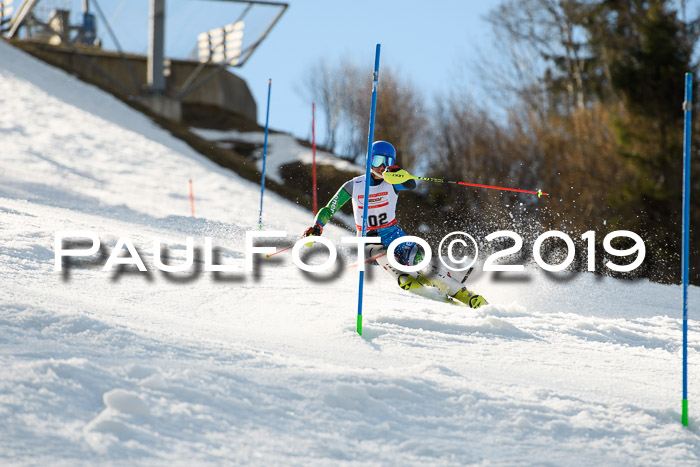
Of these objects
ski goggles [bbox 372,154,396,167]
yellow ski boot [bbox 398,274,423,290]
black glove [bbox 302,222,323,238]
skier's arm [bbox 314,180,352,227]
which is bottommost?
yellow ski boot [bbox 398,274,423,290]

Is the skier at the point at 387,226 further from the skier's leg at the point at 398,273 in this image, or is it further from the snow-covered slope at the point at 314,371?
the snow-covered slope at the point at 314,371

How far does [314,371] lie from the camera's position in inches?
150

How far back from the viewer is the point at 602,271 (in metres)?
13.7

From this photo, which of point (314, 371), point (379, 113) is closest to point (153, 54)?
point (379, 113)

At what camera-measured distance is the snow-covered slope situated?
3.11 meters

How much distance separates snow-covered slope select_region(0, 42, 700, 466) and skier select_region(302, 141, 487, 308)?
0.29 metres

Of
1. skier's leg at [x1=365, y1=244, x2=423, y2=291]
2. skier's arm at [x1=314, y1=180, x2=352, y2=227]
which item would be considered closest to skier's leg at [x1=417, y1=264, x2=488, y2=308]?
skier's leg at [x1=365, y1=244, x2=423, y2=291]

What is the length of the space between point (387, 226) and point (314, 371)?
3688 mm

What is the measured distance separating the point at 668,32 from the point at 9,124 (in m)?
19.4

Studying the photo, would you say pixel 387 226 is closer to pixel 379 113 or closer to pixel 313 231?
pixel 313 231

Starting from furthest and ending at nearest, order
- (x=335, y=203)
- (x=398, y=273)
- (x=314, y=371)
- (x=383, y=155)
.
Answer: (x=335, y=203)
(x=398, y=273)
(x=383, y=155)
(x=314, y=371)

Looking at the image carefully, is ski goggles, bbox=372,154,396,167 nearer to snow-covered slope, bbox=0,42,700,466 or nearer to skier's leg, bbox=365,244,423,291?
skier's leg, bbox=365,244,423,291

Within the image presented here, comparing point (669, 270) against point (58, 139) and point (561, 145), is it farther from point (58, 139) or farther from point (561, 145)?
point (58, 139)

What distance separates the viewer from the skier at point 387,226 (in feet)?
23.2
